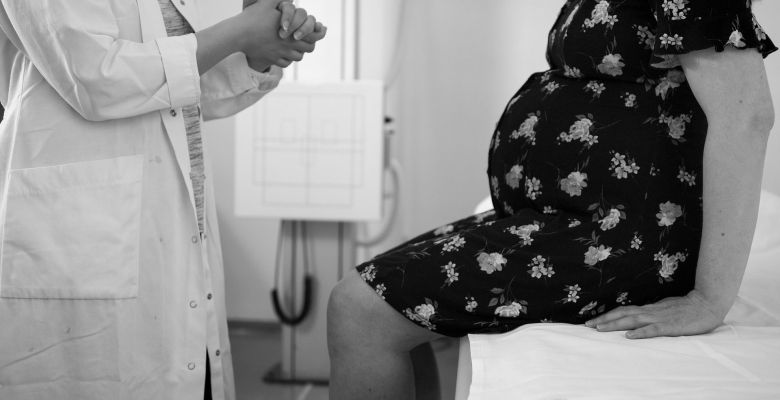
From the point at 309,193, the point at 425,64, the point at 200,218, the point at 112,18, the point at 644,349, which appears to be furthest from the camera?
the point at 425,64

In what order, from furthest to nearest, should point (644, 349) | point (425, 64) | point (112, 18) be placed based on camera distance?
point (425, 64) < point (112, 18) < point (644, 349)

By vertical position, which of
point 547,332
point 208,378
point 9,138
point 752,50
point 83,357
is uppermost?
point 752,50

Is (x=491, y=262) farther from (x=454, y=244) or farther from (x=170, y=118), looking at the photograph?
(x=170, y=118)

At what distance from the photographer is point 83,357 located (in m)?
1.18

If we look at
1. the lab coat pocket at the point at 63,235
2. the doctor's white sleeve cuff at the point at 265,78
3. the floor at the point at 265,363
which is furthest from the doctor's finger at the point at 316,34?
the floor at the point at 265,363

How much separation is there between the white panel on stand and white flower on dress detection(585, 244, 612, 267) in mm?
1425

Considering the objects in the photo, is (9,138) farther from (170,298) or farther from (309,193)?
(309,193)

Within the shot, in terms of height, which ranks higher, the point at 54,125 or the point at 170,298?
the point at 54,125

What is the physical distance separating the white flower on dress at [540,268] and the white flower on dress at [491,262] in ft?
0.13

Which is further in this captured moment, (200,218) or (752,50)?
(200,218)

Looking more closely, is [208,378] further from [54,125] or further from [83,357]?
[54,125]

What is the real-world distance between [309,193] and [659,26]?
1.59 meters

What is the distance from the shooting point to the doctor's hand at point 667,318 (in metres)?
0.96

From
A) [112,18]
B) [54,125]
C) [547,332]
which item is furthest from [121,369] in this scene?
[547,332]
